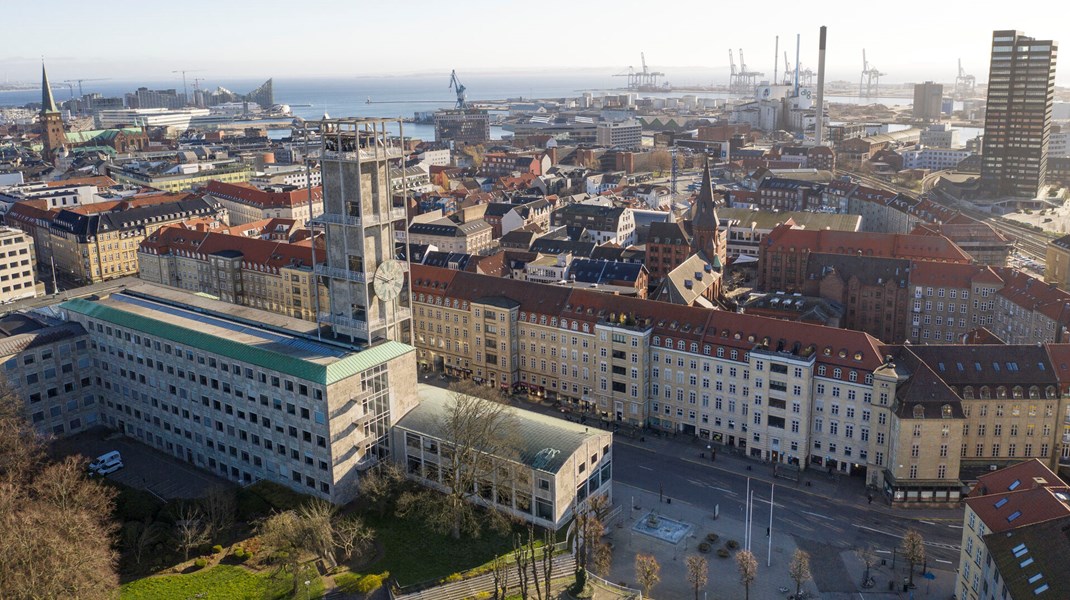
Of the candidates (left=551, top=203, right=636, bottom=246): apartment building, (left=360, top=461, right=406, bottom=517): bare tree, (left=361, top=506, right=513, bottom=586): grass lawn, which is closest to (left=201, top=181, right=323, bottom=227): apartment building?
(left=551, top=203, right=636, bottom=246): apartment building

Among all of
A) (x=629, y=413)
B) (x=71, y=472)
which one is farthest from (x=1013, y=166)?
(x=71, y=472)

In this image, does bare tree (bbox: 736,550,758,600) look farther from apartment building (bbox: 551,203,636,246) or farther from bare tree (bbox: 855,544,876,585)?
apartment building (bbox: 551,203,636,246)

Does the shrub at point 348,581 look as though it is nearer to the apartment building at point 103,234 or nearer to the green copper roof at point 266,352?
the green copper roof at point 266,352

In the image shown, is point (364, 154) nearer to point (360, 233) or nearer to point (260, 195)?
point (360, 233)

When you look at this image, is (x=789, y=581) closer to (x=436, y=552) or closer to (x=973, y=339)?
(x=436, y=552)

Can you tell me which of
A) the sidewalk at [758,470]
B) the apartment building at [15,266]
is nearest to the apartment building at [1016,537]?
the sidewalk at [758,470]

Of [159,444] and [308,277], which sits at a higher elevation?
[308,277]

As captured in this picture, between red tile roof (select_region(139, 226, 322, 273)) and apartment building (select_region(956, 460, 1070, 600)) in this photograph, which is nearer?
apartment building (select_region(956, 460, 1070, 600))
